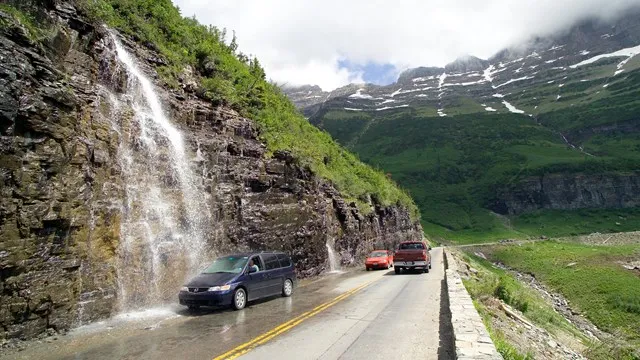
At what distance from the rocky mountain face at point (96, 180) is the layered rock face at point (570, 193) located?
117 meters

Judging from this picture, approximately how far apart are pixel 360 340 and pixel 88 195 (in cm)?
901

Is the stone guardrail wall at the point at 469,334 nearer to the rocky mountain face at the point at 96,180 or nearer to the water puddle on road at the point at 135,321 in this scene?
the water puddle on road at the point at 135,321

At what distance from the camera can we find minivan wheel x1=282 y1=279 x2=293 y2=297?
16.8 metres

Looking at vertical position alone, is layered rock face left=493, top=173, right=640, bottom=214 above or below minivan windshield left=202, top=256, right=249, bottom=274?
above

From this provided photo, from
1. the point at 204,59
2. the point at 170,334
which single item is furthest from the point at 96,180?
the point at 204,59

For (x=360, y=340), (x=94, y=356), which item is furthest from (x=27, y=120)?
(x=360, y=340)

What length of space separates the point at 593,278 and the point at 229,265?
3915 cm

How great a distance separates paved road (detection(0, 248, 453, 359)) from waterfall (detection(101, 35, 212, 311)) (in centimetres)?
169

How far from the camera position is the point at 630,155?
131750 millimetres

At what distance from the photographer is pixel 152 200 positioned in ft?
51.9

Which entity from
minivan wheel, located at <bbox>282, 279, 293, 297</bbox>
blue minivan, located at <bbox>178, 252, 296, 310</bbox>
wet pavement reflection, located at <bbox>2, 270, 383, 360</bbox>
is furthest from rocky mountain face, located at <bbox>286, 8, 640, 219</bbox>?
wet pavement reflection, located at <bbox>2, 270, 383, 360</bbox>

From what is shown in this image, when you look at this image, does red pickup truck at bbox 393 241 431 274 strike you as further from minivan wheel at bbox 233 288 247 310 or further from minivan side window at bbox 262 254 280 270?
minivan wheel at bbox 233 288 247 310

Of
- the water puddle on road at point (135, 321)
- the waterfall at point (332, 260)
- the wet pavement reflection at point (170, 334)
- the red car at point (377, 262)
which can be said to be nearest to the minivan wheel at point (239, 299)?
the wet pavement reflection at point (170, 334)

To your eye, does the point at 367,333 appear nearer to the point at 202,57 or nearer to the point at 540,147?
the point at 202,57
